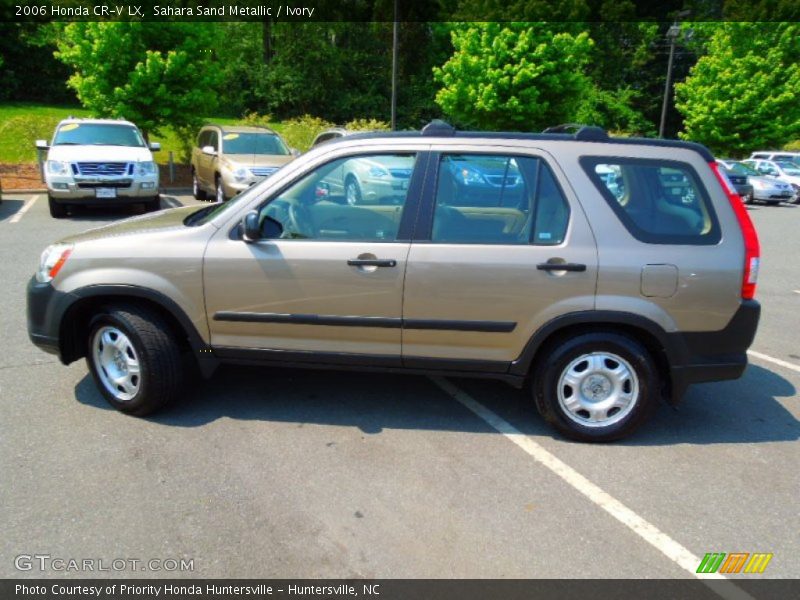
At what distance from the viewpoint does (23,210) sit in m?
12.7

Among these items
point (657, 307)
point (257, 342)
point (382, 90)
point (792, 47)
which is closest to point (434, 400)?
point (257, 342)

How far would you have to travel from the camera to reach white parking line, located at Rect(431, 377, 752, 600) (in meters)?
2.71

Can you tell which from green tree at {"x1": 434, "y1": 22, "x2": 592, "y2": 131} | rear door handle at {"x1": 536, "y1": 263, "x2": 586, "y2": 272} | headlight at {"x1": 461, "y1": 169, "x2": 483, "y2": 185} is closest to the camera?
rear door handle at {"x1": 536, "y1": 263, "x2": 586, "y2": 272}

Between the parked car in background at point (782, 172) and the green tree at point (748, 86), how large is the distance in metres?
5.96

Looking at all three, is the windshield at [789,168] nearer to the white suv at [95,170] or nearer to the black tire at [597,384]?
the white suv at [95,170]

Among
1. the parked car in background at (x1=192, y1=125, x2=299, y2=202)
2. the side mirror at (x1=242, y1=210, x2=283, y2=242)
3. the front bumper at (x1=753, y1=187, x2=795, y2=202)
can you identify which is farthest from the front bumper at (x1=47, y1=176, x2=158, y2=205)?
the front bumper at (x1=753, y1=187, x2=795, y2=202)

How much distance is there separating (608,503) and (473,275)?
144 cm

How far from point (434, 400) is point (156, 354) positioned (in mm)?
1916

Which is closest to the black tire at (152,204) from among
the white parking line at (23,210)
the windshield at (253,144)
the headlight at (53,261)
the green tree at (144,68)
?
the windshield at (253,144)

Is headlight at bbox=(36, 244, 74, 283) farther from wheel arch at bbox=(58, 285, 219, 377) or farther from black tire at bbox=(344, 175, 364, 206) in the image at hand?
black tire at bbox=(344, 175, 364, 206)

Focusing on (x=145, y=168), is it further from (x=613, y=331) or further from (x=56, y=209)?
(x=613, y=331)

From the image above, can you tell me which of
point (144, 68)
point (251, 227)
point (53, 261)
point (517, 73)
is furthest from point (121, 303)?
point (517, 73)

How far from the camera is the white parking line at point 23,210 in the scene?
1149 centimetres

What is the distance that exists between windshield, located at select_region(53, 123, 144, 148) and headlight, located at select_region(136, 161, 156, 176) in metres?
0.98
